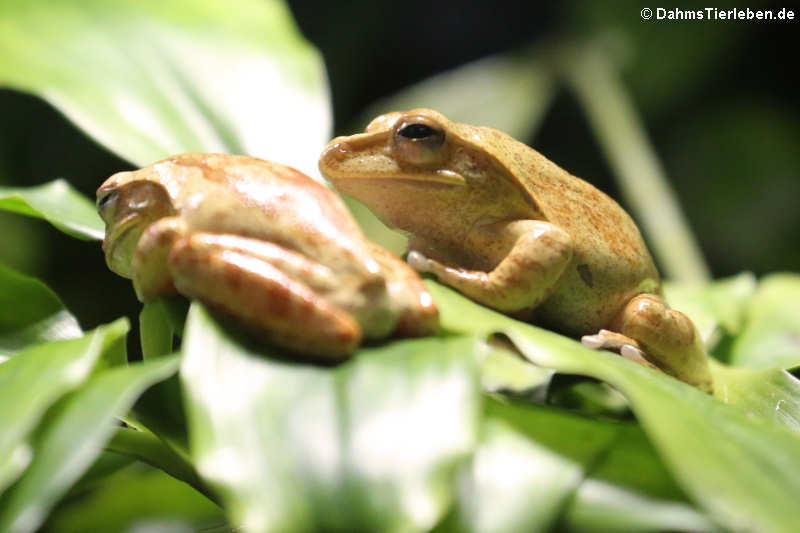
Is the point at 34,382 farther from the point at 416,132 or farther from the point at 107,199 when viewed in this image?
the point at 416,132

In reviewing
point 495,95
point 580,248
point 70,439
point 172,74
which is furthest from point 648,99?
point 70,439

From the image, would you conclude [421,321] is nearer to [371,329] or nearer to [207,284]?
[371,329]

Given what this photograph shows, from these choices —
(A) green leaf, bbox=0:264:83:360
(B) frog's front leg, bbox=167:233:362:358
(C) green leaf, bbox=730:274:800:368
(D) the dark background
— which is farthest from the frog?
(D) the dark background

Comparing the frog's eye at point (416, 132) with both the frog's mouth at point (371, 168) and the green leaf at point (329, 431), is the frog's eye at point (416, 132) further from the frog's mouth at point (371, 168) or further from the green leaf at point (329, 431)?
Answer: the green leaf at point (329, 431)

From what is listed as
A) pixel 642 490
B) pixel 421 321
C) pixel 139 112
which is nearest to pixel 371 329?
pixel 421 321

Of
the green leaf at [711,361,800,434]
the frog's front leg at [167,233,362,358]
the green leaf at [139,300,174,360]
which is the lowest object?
the green leaf at [711,361,800,434]

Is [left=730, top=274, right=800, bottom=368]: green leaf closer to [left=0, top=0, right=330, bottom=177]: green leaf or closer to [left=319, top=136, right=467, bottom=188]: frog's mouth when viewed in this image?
[left=319, top=136, right=467, bottom=188]: frog's mouth

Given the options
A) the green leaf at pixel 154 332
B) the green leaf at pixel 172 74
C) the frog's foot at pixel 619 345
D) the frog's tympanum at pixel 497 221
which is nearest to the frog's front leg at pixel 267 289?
the green leaf at pixel 154 332
